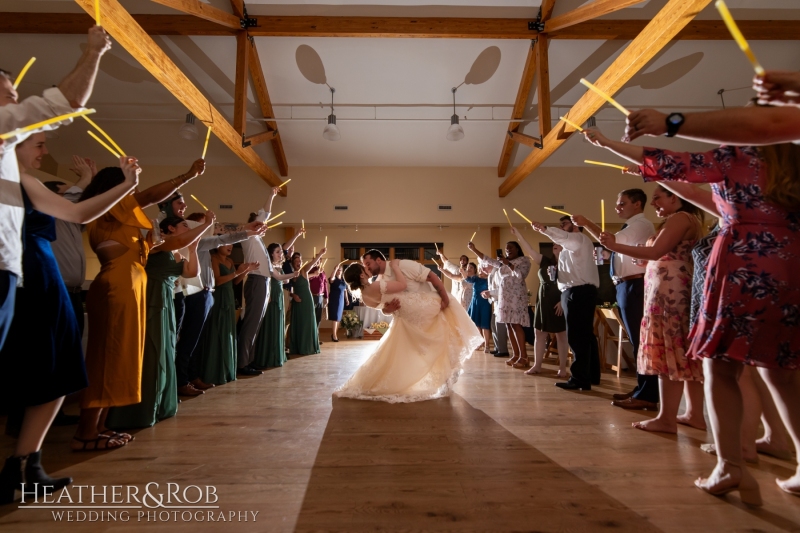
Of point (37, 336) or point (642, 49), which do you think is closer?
point (37, 336)

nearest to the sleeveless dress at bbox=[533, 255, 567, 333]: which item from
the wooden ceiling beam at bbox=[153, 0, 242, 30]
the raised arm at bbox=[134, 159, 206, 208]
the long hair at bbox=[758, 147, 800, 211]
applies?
the long hair at bbox=[758, 147, 800, 211]

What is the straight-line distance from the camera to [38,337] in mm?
1649

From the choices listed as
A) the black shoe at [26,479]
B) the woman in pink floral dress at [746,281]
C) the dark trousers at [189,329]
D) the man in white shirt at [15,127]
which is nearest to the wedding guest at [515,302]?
the dark trousers at [189,329]

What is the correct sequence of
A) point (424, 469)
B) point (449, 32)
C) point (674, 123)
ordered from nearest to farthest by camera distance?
point (674, 123)
point (424, 469)
point (449, 32)

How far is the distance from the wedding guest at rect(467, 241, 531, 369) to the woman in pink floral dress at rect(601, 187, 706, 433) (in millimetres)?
2695

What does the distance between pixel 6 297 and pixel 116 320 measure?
0.80m

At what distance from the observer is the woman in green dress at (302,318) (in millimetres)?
6309

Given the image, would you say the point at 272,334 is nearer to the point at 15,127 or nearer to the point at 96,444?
the point at 96,444

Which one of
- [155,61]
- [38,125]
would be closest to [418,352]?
[38,125]

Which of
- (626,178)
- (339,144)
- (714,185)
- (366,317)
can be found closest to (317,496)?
(714,185)

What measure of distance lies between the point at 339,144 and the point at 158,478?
28.4ft

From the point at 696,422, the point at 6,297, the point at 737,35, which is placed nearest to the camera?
the point at 737,35

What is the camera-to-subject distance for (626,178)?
1047 centimetres

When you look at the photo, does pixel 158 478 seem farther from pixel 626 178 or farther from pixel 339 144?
pixel 626 178
